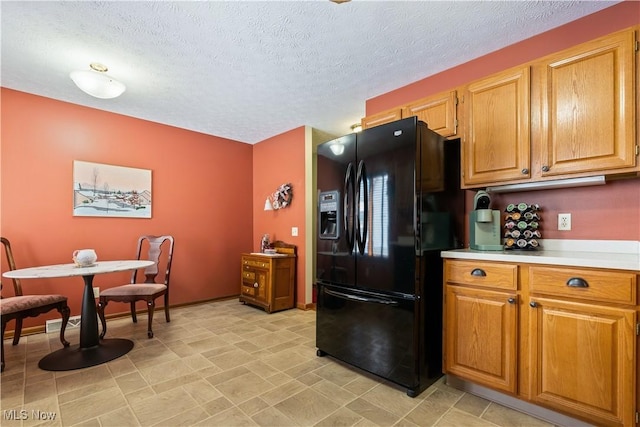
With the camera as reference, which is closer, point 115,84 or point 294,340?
point 115,84

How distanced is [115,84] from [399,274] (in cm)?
275

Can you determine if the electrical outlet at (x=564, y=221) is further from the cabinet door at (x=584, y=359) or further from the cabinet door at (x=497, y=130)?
the cabinet door at (x=584, y=359)

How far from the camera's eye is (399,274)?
6.38ft

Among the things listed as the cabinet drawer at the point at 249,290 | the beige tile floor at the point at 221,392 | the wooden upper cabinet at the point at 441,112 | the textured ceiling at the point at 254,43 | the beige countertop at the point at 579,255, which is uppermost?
the textured ceiling at the point at 254,43

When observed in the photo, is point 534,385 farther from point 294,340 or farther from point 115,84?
point 115,84

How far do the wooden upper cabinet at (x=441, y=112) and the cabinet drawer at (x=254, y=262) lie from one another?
99.6 inches

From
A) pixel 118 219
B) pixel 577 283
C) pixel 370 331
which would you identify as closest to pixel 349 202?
pixel 370 331

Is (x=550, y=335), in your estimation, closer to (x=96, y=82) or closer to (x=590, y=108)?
(x=590, y=108)

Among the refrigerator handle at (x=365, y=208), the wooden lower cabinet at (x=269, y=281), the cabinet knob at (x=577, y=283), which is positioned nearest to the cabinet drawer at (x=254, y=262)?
the wooden lower cabinet at (x=269, y=281)

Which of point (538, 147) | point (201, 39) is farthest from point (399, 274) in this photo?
point (201, 39)

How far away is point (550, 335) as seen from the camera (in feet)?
5.24

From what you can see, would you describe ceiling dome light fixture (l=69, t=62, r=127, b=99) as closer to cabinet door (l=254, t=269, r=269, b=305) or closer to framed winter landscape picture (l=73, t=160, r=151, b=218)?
framed winter landscape picture (l=73, t=160, r=151, b=218)

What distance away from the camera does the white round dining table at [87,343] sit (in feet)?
7.41

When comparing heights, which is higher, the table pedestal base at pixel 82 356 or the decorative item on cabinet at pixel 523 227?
the decorative item on cabinet at pixel 523 227
